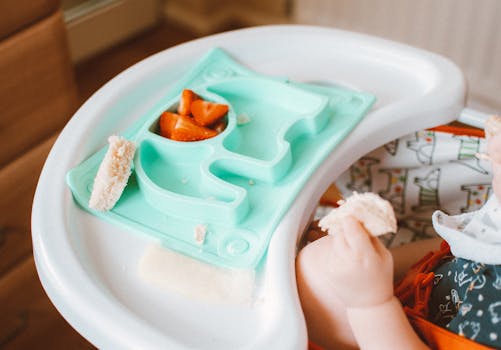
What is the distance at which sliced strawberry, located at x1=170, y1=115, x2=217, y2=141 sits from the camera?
62 cm

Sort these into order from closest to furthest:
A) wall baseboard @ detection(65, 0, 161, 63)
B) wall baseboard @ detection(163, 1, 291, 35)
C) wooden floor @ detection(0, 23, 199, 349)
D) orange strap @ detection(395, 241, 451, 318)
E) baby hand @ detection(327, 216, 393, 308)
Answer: baby hand @ detection(327, 216, 393, 308)
orange strap @ detection(395, 241, 451, 318)
wooden floor @ detection(0, 23, 199, 349)
wall baseboard @ detection(65, 0, 161, 63)
wall baseboard @ detection(163, 1, 291, 35)

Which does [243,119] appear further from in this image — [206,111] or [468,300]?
[468,300]

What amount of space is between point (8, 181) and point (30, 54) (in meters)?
0.20

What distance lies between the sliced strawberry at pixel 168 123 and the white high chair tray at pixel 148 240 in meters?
0.06

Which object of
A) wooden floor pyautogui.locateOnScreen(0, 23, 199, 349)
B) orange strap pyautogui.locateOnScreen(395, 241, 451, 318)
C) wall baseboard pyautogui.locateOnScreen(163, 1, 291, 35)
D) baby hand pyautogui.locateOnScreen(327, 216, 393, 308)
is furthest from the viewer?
wall baseboard pyautogui.locateOnScreen(163, 1, 291, 35)

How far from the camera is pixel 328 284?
50cm

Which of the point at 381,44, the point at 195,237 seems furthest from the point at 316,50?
the point at 195,237

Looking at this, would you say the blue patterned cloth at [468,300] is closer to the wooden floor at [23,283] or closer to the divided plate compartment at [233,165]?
the divided plate compartment at [233,165]

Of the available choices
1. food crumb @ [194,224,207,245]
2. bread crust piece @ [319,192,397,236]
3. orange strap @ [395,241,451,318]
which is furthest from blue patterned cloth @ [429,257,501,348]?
food crumb @ [194,224,207,245]

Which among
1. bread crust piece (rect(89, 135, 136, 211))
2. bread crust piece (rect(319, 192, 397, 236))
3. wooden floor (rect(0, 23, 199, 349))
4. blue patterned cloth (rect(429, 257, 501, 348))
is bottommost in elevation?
wooden floor (rect(0, 23, 199, 349))

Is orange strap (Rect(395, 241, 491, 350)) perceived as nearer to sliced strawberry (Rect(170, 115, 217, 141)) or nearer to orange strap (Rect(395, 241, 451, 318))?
orange strap (Rect(395, 241, 451, 318))

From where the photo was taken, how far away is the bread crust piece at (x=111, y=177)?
0.57 m

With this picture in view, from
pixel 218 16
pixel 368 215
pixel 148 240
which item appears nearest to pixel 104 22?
pixel 218 16

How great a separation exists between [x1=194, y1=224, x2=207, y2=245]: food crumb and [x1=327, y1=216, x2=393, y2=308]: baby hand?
0.39 ft
